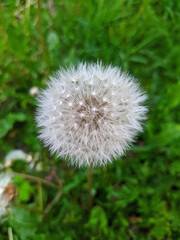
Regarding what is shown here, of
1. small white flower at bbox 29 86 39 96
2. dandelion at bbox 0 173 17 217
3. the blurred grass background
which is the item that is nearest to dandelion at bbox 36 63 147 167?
Result: dandelion at bbox 0 173 17 217

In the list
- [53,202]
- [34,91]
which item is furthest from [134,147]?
[34,91]

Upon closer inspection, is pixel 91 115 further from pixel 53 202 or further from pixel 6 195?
pixel 53 202

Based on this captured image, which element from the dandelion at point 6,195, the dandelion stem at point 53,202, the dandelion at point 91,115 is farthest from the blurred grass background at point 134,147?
the dandelion at point 91,115

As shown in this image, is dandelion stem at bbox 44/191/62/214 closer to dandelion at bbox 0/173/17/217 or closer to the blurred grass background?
the blurred grass background

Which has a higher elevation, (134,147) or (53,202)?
(134,147)

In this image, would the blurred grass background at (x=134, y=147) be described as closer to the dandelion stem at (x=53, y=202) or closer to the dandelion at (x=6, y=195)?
the dandelion stem at (x=53, y=202)

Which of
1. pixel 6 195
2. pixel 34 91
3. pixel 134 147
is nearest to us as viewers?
pixel 6 195
